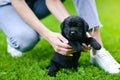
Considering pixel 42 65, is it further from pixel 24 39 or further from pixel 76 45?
pixel 76 45

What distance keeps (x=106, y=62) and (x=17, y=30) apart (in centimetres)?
84

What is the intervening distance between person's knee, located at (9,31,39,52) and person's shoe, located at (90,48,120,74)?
1.82 feet

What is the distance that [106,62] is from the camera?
3660mm

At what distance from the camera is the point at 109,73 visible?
140 inches

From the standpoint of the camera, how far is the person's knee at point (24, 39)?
3.78 meters

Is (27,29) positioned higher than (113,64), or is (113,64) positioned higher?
(27,29)

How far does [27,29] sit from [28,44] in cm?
14

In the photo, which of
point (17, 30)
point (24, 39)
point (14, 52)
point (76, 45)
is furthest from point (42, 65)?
point (76, 45)

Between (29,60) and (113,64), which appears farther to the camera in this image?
(29,60)

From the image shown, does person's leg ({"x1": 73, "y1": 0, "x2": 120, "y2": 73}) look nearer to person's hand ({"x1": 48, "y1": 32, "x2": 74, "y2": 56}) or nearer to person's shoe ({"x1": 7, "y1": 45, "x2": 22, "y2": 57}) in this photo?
person's hand ({"x1": 48, "y1": 32, "x2": 74, "y2": 56})

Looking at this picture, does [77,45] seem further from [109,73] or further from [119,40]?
[119,40]

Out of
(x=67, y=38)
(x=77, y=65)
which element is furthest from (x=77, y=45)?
(x=77, y=65)

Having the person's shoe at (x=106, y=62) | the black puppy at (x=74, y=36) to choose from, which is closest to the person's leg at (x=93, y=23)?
the person's shoe at (x=106, y=62)

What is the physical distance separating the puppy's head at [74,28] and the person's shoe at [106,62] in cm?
46
